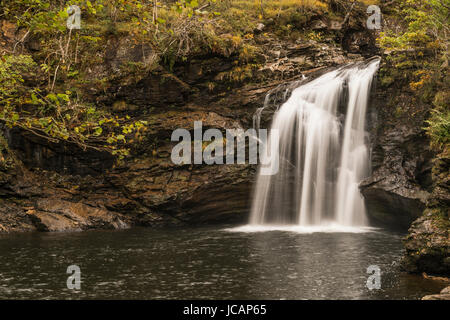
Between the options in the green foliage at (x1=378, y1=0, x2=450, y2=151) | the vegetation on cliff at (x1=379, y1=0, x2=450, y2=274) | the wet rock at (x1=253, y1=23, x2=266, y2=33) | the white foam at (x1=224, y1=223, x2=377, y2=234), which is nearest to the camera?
the vegetation on cliff at (x1=379, y1=0, x2=450, y2=274)

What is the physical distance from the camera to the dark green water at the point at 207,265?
27.5 ft

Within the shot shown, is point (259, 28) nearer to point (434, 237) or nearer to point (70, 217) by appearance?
point (70, 217)

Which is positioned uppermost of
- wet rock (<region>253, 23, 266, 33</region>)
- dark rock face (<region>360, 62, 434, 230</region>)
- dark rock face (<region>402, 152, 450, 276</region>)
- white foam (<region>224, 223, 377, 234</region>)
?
wet rock (<region>253, 23, 266, 33</region>)

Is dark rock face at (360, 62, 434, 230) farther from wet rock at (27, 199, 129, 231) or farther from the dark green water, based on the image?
wet rock at (27, 199, 129, 231)

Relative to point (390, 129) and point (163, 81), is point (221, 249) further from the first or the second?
point (163, 81)

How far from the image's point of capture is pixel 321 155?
16.4m

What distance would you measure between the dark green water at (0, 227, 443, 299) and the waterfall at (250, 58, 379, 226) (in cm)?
209

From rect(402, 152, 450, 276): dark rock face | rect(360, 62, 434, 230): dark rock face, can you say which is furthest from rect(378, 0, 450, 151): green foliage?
rect(402, 152, 450, 276): dark rock face

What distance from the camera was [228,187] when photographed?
57.3 feet

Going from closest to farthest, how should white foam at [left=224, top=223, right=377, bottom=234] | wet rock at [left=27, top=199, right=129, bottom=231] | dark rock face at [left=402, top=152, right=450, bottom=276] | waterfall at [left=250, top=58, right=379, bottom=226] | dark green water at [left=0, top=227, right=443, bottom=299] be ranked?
dark green water at [left=0, top=227, right=443, bottom=299]
dark rock face at [left=402, top=152, right=450, bottom=276]
white foam at [left=224, top=223, right=377, bottom=234]
waterfall at [left=250, top=58, right=379, bottom=226]
wet rock at [left=27, top=199, right=129, bottom=231]

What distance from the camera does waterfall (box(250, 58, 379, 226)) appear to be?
1591 cm

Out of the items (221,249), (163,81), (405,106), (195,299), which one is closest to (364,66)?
(405,106)

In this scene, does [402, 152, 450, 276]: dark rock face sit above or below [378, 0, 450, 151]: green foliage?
below

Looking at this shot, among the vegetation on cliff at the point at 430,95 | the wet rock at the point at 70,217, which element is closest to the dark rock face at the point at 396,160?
the vegetation on cliff at the point at 430,95
